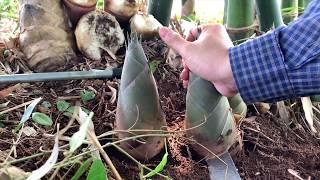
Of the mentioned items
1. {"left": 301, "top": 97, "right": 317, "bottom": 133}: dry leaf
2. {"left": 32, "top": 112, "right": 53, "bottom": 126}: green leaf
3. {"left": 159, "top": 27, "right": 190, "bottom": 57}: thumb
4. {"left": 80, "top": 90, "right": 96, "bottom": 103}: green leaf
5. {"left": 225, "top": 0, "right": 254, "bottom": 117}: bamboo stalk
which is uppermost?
{"left": 159, "top": 27, "right": 190, "bottom": 57}: thumb

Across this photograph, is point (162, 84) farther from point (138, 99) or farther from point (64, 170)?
point (64, 170)

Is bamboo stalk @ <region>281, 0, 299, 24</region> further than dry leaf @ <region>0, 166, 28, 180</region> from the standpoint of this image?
Yes

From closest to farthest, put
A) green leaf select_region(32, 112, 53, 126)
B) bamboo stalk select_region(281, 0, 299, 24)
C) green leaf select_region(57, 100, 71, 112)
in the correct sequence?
green leaf select_region(32, 112, 53, 126) → green leaf select_region(57, 100, 71, 112) → bamboo stalk select_region(281, 0, 299, 24)

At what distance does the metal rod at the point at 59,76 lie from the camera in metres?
0.87

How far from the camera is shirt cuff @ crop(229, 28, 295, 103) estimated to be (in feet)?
2.53

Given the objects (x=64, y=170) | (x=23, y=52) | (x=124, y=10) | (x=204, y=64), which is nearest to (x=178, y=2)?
(x=124, y=10)

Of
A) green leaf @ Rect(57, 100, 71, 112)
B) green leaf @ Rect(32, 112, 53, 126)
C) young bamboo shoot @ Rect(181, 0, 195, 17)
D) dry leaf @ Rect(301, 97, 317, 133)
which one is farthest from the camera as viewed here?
young bamboo shoot @ Rect(181, 0, 195, 17)

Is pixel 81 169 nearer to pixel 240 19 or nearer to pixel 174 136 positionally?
pixel 174 136

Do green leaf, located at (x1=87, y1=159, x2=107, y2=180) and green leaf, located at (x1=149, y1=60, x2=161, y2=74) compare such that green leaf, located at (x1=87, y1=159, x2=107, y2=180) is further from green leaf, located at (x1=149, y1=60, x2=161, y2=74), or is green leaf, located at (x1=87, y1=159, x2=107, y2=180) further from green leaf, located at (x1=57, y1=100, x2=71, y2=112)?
green leaf, located at (x1=149, y1=60, x2=161, y2=74)

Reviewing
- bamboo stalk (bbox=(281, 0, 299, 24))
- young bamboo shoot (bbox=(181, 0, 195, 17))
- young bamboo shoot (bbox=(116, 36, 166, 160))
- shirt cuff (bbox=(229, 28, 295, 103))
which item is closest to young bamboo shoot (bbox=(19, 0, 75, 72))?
young bamboo shoot (bbox=(116, 36, 166, 160))

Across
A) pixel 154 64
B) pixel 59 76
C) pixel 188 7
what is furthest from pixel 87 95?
pixel 188 7

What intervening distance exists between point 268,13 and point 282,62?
0.94 feet

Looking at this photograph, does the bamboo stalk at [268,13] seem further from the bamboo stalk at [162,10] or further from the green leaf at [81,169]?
the green leaf at [81,169]

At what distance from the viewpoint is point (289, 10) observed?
3.70 ft
